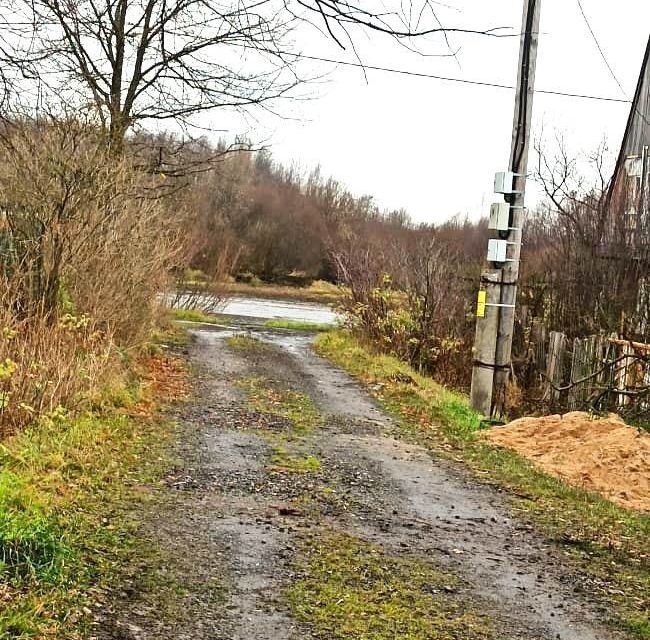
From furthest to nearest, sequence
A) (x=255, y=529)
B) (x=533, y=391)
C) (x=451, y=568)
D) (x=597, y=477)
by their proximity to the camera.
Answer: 1. (x=533, y=391)
2. (x=597, y=477)
3. (x=255, y=529)
4. (x=451, y=568)

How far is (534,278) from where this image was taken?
59.9 ft

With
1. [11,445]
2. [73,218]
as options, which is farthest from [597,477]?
[73,218]

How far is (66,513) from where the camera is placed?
19.2ft

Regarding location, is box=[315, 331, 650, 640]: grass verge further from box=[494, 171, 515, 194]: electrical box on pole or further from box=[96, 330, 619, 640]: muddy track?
box=[494, 171, 515, 194]: electrical box on pole

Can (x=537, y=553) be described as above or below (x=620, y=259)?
below

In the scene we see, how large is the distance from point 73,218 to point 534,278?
10.4 m

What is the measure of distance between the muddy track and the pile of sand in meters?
1.25

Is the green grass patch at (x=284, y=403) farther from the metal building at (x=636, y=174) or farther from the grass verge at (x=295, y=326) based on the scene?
the grass verge at (x=295, y=326)

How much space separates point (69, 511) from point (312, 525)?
5.37 feet

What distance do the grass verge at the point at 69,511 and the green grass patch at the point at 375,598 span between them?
108cm

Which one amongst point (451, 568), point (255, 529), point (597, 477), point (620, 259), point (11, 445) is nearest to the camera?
point (451, 568)

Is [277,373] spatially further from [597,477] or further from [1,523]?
[1,523]

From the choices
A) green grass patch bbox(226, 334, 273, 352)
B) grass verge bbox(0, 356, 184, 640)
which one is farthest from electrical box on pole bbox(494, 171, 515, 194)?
green grass patch bbox(226, 334, 273, 352)

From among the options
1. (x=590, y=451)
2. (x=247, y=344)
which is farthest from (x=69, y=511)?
(x=247, y=344)
